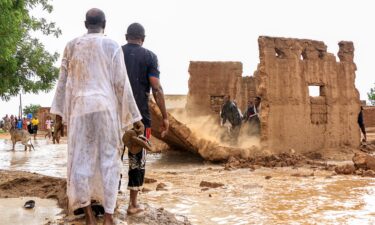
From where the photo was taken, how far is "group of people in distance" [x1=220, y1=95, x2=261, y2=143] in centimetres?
1168

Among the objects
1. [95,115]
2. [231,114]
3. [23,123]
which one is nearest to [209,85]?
[231,114]

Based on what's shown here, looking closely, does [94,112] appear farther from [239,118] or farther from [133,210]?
[239,118]

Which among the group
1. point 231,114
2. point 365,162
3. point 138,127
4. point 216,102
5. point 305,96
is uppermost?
point 216,102

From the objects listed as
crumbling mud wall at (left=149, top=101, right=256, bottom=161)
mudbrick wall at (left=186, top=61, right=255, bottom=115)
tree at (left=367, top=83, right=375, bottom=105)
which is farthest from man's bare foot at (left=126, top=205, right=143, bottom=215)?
tree at (left=367, top=83, right=375, bottom=105)

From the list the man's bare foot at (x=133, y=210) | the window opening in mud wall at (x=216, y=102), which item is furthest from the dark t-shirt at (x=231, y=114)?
the man's bare foot at (x=133, y=210)

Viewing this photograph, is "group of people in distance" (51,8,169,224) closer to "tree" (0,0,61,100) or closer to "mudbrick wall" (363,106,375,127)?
"tree" (0,0,61,100)

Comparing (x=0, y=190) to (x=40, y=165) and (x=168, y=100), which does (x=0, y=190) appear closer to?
(x=40, y=165)

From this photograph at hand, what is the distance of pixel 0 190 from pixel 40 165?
212 inches

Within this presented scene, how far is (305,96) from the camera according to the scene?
11000mm

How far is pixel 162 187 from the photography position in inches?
248

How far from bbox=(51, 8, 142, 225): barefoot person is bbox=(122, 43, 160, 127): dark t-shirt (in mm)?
674

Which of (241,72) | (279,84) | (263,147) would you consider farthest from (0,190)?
(241,72)

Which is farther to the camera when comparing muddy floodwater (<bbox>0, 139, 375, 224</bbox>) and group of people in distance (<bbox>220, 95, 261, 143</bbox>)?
group of people in distance (<bbox>220, 95, 261, 143</bbox>)

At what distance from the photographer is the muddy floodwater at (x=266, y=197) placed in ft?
14.5
